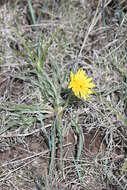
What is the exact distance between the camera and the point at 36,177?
5.40 ft

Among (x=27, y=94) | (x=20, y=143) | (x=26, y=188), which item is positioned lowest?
(x=26, y=188)

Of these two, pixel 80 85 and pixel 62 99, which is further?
pixel 62 99

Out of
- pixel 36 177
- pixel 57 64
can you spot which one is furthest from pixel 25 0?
pixel 36 177

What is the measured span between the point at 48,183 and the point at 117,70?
2.52 feet

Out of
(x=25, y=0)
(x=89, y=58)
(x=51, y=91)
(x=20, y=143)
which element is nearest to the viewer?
(x=20, y=143)

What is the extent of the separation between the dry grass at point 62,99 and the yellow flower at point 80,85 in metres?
0.10

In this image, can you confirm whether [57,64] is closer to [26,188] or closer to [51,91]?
[51,91]

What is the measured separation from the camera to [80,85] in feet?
5.70

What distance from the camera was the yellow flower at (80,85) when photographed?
172 cm

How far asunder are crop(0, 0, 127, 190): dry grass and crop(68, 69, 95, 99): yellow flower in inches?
3.9

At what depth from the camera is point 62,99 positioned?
186 centimetres

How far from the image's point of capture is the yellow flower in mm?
1725

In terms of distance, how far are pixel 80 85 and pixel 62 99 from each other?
0.57ft

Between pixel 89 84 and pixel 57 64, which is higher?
Answer: pixel 57 64
